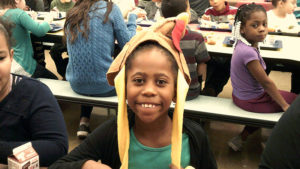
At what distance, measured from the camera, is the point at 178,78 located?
120 centimetres

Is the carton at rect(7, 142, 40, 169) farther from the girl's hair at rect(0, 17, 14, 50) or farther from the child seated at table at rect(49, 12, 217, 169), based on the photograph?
the girl's hair at rect(0, 17, 14, 50)

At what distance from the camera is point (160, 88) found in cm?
117

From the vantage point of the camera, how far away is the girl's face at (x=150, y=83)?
3.83 feet

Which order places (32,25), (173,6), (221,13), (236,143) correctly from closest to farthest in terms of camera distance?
(173,6) < (236,143) < (32,25) < (221,13)

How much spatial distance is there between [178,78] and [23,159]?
0.60m

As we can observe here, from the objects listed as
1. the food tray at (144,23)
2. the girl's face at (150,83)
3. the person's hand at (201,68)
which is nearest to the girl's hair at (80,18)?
the person's hand at (201,68)

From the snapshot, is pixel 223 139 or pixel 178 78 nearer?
pixel 178 78

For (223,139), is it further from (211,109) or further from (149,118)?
(149,118)

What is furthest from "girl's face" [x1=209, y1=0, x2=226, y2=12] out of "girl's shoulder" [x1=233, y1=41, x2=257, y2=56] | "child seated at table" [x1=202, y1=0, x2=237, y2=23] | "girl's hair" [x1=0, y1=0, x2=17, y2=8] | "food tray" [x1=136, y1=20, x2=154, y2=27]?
"girl's hair" [x1=0, y1=0, x2=17, y2=8]

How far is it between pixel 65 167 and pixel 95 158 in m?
0.12

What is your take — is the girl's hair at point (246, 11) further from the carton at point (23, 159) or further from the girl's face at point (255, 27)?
the carton at point (23, 159)

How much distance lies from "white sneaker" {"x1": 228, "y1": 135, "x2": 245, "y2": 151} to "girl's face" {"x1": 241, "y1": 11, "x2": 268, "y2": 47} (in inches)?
37.7

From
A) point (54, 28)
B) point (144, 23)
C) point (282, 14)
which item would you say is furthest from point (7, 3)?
point (282, 14)

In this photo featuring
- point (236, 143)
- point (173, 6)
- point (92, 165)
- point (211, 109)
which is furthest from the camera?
point (236, 143)
